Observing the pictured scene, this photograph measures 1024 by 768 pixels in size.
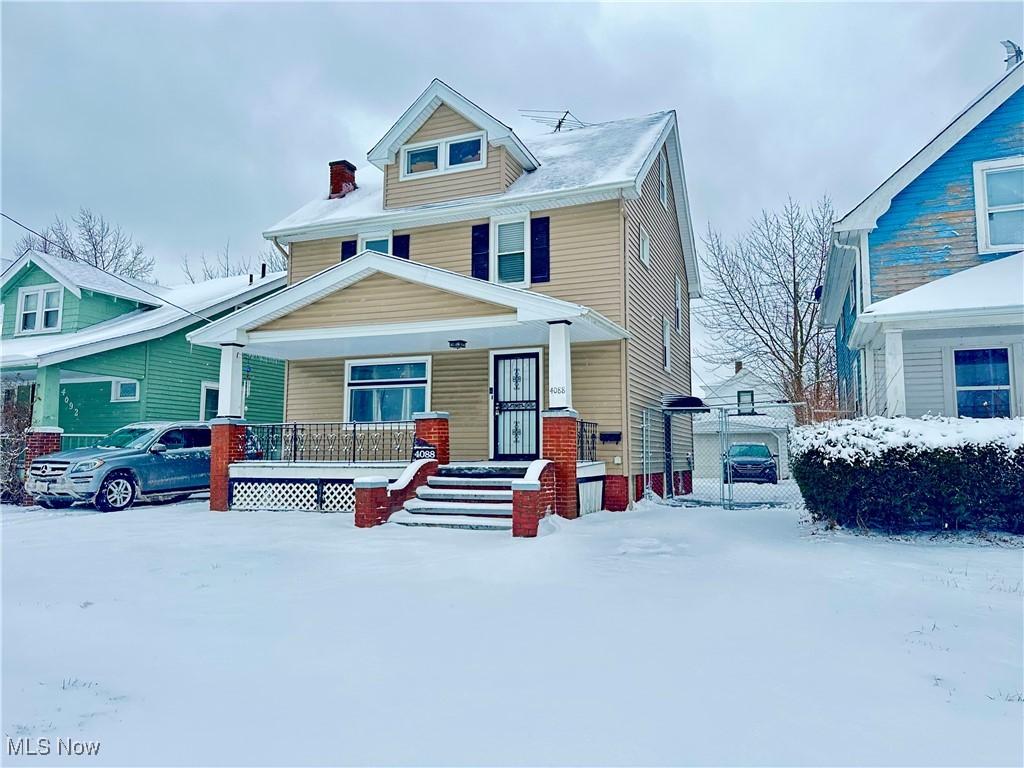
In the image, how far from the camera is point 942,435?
345 inches

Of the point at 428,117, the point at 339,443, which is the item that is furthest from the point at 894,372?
the point at 428,117

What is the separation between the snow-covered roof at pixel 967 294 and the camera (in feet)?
32.2

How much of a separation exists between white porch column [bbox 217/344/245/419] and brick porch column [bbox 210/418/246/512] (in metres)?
0.16

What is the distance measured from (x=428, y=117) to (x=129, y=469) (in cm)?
957

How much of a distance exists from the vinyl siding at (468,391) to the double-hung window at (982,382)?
571cm

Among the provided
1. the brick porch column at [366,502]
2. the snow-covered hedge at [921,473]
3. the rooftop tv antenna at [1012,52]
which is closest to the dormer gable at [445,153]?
the brick porch column at [366,502]

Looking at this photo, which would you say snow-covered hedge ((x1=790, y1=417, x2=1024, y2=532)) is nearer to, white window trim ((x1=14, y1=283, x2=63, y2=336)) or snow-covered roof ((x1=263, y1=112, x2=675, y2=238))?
snow-covered roof ((x1=263, y1=112, x2=675, y2=238))

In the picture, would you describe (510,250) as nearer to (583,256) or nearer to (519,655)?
(583,256)

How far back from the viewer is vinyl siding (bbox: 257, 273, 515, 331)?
11344mm

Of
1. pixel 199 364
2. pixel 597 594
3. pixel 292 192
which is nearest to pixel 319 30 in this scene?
pixel 199 364

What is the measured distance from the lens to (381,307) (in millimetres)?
11883

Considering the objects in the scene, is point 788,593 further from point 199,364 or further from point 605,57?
point 199,364

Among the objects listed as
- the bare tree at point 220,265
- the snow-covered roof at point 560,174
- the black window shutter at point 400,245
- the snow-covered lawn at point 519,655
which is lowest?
the snow-covered lawn at point 519,655

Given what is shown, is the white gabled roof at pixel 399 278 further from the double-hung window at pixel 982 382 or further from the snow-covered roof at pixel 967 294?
the double-hung window at pixel 982 382
